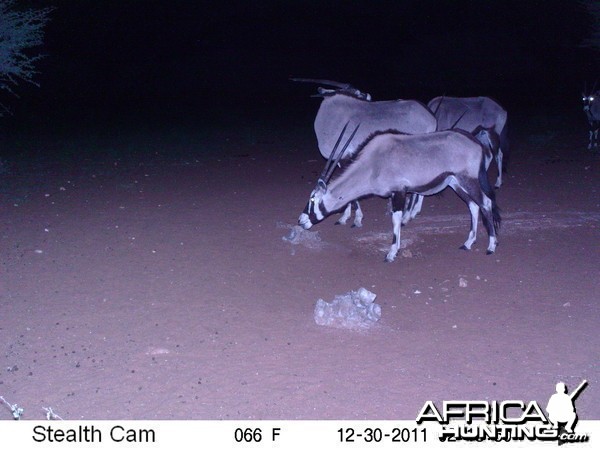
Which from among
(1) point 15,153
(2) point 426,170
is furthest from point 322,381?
(1) point 15,153

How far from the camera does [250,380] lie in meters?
5.48

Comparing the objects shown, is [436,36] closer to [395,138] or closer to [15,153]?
[15,153]

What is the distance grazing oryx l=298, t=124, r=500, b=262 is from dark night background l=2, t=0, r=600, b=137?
1491 cm

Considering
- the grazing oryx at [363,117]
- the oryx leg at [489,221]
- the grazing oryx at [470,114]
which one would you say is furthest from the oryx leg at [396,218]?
the grazing oryx at [470,114]

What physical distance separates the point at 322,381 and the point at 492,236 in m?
4.22

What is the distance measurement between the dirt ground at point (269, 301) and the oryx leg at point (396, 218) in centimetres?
20

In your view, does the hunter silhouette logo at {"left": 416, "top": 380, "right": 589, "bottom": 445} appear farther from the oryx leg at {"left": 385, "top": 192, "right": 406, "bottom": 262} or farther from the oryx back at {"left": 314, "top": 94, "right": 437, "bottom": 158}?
the oryx back at {"left": 314, "top": 94, "right": 437, "bottom": 158}

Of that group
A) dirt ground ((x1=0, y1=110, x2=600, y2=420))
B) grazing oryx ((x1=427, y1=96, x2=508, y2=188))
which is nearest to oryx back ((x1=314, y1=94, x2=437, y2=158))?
dirt ground ((x1=0, y1=110, x2=600, y2=420))

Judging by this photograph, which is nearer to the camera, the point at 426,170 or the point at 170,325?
the point at 170,325

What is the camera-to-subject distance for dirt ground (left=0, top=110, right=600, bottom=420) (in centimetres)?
530

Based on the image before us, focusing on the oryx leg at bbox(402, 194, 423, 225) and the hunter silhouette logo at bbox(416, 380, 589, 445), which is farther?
the oryx leg at bbox(402, 194, 423, 225)

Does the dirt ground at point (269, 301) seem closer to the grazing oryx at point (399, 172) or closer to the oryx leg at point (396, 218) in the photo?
the oryx leg at point (396, 218)

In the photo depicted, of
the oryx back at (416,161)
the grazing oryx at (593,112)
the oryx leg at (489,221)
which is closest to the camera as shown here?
the oryx back at (416,161)

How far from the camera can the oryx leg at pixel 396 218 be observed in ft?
28.0
